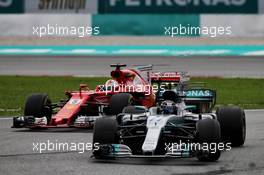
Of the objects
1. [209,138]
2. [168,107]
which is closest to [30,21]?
[168,107]

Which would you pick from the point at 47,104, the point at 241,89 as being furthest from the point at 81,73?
the point at 47,104

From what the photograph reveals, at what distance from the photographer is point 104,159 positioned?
13.8m

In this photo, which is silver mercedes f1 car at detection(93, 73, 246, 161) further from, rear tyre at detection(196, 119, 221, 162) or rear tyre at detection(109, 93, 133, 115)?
rear tyre at detection(109, 93, 133, 115)

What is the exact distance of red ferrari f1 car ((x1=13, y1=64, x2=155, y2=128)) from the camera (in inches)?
706

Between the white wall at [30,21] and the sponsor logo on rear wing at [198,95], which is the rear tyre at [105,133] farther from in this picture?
the white wall at [30,21]

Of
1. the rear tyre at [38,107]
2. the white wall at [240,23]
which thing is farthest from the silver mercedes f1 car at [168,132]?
the white wall at [240,23]

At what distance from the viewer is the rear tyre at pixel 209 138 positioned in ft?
→ 43.8

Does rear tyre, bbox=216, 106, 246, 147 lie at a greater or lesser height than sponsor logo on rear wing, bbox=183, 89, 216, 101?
lesser

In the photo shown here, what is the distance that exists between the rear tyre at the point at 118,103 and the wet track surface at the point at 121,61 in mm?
13869

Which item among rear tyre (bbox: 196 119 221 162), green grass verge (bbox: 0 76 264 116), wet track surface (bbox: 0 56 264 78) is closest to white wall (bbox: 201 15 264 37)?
wet track surface (bbox: 0 56 264 78)

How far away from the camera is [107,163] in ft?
43.9

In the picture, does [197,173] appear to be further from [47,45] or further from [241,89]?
[47,45]

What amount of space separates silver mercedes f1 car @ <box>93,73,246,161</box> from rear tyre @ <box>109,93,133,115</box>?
1855 mm

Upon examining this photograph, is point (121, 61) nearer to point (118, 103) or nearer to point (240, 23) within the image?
point (240, 23)
